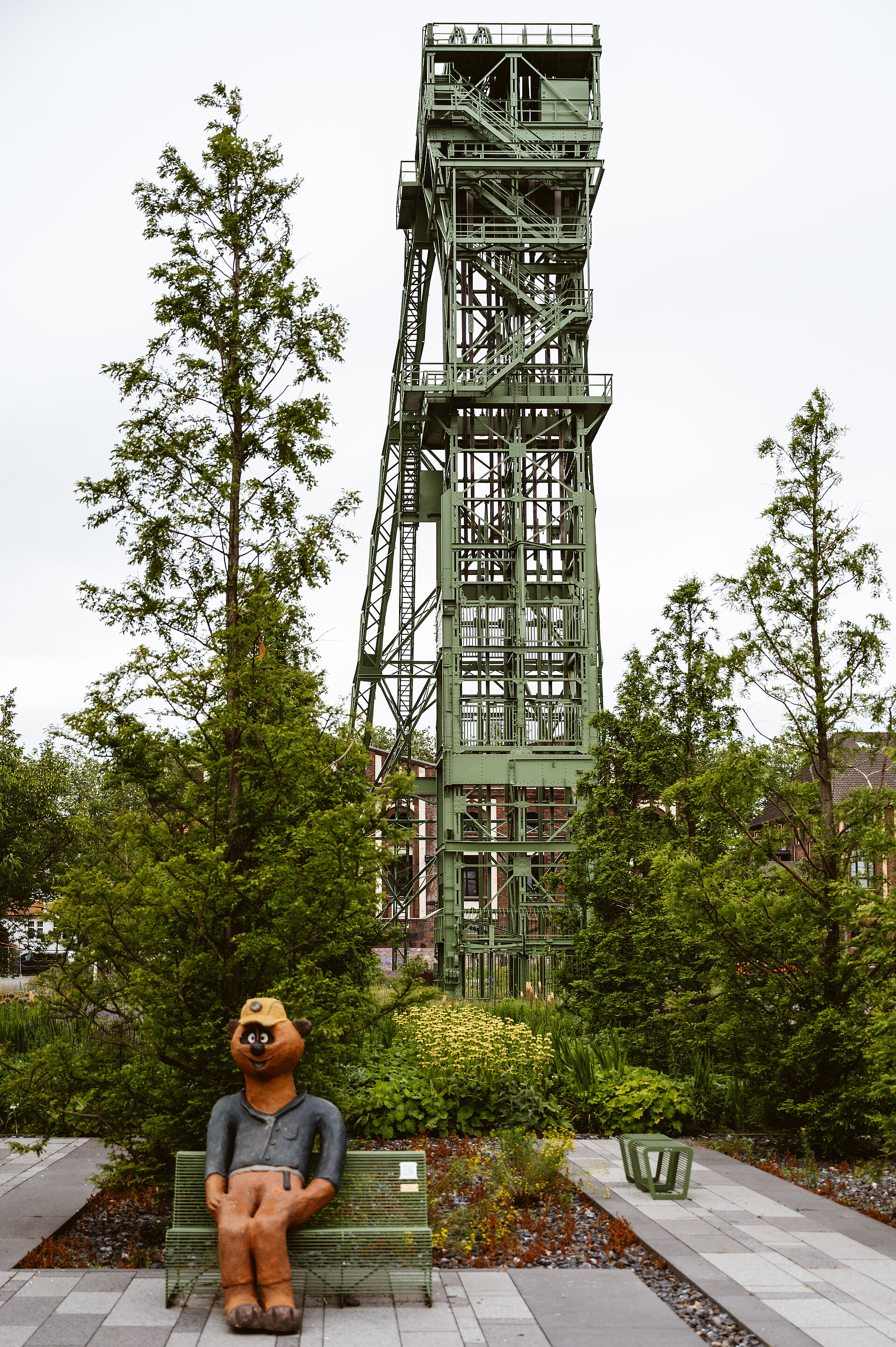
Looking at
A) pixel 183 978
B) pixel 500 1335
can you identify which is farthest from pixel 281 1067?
pixel 500 1335

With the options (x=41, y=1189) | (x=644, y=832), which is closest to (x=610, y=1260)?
(x=41, y=1189)

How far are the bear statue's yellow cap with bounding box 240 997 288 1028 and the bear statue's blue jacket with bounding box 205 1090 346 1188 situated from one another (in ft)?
1.75

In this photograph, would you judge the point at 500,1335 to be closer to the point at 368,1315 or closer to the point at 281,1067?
the point at 368,1315

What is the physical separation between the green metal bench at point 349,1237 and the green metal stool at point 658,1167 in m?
3.03

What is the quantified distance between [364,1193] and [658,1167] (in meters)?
3.48

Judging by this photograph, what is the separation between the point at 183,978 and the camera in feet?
28.3

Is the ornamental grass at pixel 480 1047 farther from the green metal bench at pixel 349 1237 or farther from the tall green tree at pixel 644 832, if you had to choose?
the green metal bench at pixel 349 1237

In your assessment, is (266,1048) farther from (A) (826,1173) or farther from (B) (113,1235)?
(A) (826,1173)

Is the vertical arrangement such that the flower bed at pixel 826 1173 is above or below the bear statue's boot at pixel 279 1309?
below

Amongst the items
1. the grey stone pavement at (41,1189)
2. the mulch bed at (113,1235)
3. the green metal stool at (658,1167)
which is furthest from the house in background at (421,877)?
the mulch bed at (113,1235)

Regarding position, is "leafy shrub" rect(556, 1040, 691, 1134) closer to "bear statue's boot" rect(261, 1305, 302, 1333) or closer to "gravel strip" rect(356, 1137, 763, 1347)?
"gravel strip" rect(356, 1137, 763, 1347)

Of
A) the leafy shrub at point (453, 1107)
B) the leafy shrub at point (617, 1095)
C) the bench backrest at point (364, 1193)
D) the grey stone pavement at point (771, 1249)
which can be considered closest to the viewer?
the grey stone pavement at point (771, 1249)

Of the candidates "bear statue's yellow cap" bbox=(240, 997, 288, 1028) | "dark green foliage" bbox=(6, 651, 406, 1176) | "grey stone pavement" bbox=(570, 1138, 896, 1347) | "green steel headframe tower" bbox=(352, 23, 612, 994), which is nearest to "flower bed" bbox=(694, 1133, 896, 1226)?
"grey stone pavement" bbox=(570, 1138, 896, 1347)

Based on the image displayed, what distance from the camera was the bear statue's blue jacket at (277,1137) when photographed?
24.5 ft
